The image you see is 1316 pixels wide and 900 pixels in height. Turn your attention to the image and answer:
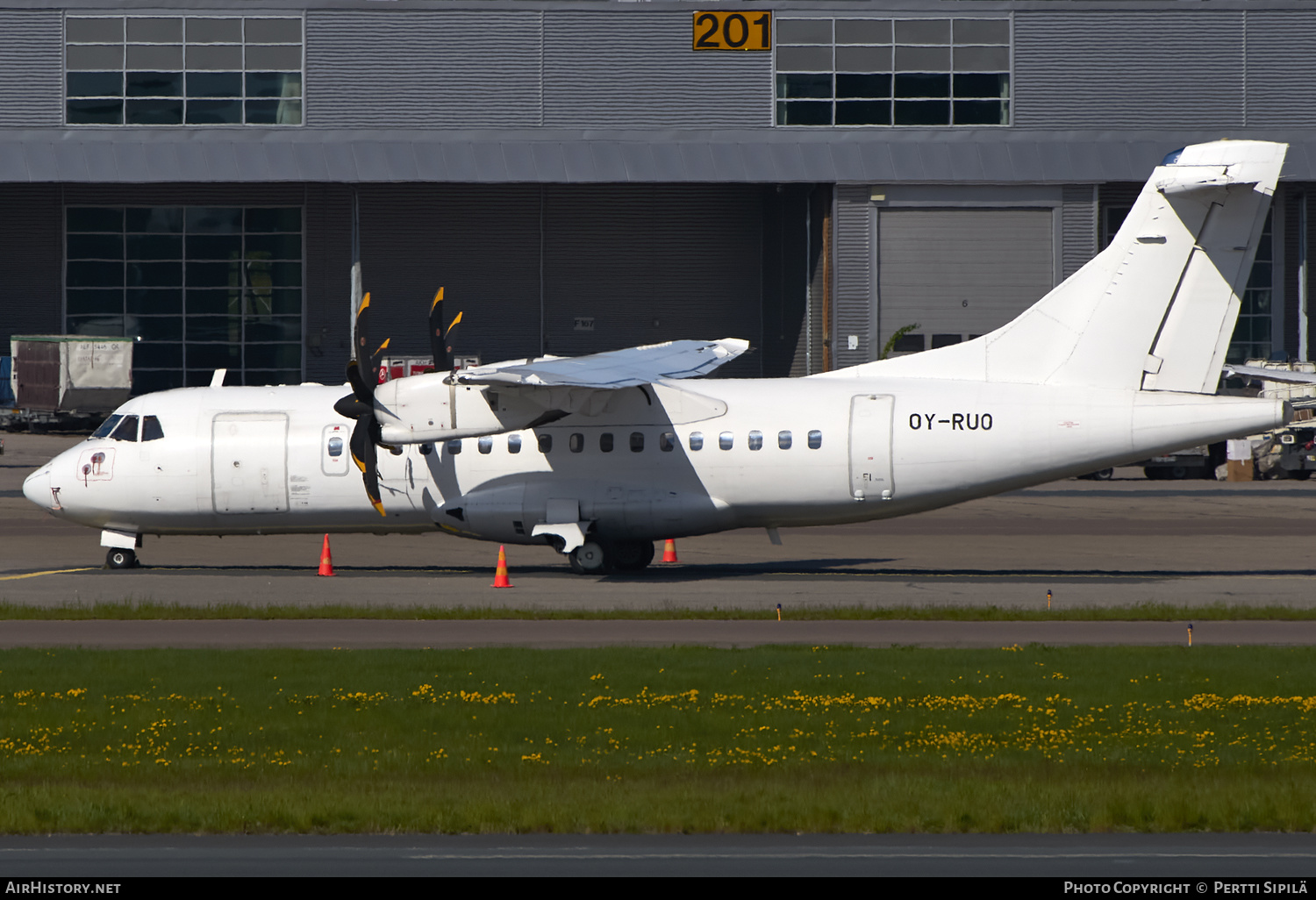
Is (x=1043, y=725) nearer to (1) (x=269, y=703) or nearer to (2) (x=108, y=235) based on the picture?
(1) (x=269, y=703)

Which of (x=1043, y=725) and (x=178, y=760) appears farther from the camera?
(x=1043, y=725)

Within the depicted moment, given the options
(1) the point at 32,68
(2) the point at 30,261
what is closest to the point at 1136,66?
(1) the point at 32,68

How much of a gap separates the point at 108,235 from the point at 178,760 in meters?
58.8

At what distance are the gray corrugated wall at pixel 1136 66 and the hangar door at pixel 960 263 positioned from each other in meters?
5.52

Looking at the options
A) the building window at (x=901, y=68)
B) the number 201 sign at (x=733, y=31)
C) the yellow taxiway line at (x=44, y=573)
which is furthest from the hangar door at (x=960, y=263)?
the yellow taxiway line at (x=44, y=573)

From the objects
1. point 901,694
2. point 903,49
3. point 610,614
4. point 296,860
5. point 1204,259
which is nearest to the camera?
point 296,860

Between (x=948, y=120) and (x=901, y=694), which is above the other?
(x=948, y=120)

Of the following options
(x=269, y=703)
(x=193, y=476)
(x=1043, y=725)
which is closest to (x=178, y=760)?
(x=269, y=703)

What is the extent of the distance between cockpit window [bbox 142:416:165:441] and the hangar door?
39406 millimetres

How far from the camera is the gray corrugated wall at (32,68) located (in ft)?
207

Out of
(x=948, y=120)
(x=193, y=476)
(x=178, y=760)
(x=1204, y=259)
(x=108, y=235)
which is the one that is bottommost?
(x=178, y=760)

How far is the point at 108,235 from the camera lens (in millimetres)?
67250

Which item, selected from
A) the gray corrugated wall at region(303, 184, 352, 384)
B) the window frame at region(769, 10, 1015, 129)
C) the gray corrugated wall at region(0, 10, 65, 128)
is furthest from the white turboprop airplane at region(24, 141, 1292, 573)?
the gray corrugated wall at region(0, 10, 65, 128)

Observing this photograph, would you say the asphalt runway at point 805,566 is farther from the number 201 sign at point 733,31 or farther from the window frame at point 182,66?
the number 201 sign at point 733,31
